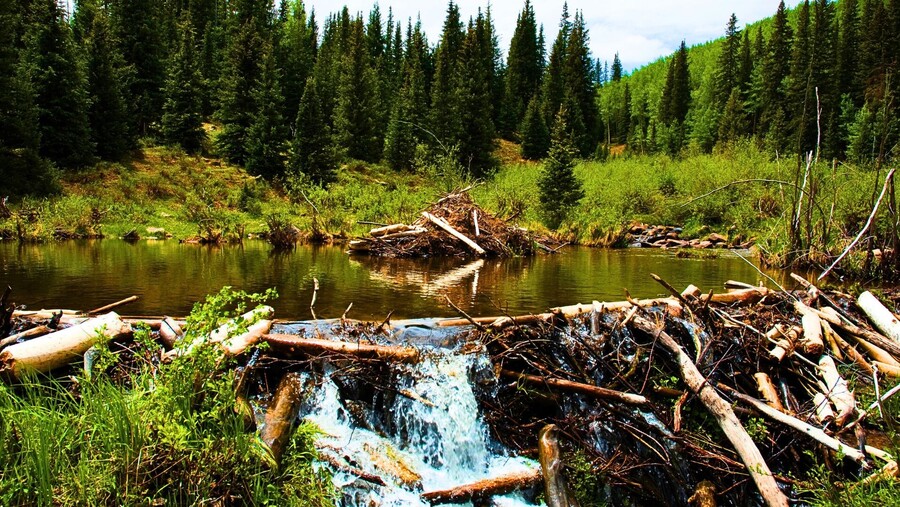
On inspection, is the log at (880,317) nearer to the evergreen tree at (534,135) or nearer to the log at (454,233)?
the log at (454,233)

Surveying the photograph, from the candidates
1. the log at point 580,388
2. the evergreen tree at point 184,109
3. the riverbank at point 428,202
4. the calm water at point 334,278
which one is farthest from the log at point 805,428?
the evergreen tree at point 184,109

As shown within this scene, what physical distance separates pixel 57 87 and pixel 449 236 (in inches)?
1014

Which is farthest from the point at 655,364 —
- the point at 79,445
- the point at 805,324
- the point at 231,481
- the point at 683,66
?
the point at 683,66

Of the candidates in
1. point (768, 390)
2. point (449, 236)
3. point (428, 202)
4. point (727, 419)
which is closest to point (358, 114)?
point (428, 202)

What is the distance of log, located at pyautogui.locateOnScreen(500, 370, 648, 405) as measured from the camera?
402cm

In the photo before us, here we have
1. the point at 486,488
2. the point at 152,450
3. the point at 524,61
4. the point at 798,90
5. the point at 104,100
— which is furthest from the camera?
the point at 524,61

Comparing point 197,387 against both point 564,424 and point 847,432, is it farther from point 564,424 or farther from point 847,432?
point 847,432

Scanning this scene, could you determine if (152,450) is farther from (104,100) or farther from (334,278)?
(104,100)

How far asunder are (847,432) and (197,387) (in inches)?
187

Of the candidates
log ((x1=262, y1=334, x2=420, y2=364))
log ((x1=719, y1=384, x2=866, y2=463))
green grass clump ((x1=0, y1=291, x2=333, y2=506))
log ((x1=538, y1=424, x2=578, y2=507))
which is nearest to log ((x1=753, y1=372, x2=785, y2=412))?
log ((x1=719, y1=384, x2=866, y2=463))

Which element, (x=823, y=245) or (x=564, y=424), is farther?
(x=823, y=245)

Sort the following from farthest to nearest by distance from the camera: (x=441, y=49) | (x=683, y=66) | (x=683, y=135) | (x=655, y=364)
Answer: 1. (x=683, y=66)
2. (x=683, y=135)
3. (x=441, y=49)
4. (x=655, y=364)

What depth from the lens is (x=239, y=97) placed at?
37906mm

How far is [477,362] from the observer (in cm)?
472
